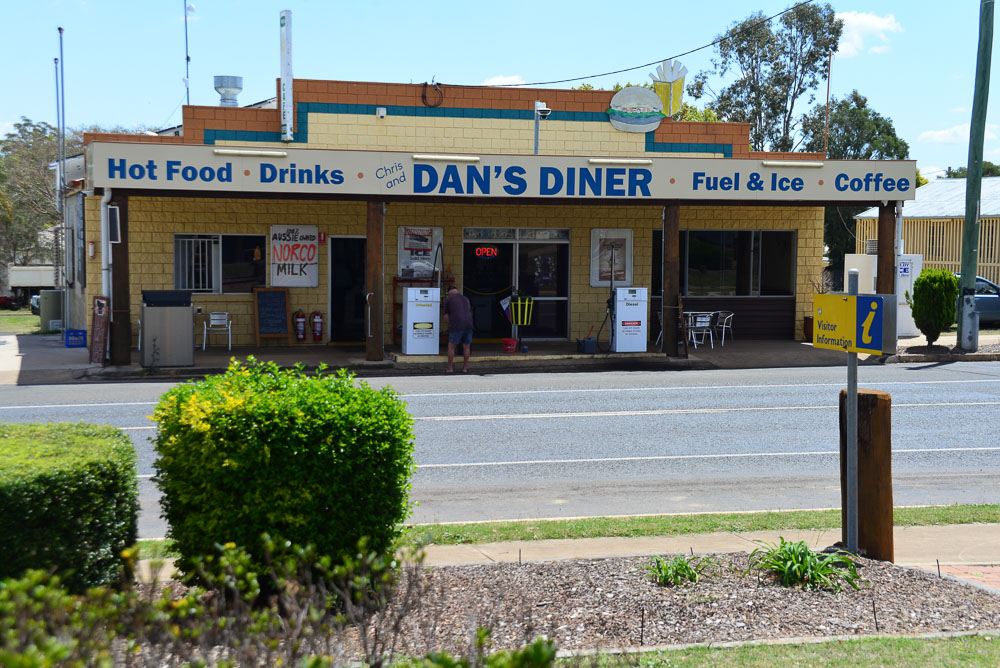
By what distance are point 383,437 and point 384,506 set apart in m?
0.40

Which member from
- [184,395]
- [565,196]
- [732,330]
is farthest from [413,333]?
[184,395]

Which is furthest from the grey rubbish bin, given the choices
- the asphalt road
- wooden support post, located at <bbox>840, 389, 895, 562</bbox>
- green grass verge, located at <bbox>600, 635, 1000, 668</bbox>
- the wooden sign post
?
green grass verge, located at <bbox>600, 635, 1000, 668</bbox>

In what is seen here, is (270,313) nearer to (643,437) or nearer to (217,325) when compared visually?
(217,325)

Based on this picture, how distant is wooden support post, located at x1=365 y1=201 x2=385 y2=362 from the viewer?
1967 cm

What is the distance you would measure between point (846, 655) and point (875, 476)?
2.00 metres

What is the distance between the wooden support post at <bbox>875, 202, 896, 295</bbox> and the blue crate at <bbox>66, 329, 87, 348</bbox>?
18.3m

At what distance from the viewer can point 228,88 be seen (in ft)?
76.6

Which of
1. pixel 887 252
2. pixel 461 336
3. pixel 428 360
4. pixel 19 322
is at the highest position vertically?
pixel 887 252

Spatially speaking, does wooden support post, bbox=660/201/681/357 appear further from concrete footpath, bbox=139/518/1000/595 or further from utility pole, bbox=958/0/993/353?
concrete footpath, bbox=139/518/1000/595

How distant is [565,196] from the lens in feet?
66.4

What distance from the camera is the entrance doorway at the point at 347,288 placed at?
22.6m

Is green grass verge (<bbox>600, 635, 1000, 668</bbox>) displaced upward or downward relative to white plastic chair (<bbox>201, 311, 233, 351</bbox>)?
downward

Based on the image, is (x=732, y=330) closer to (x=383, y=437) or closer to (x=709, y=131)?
(x=709, y=131)

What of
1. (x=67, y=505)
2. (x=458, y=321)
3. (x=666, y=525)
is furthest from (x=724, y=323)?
(x=67, y=505)
